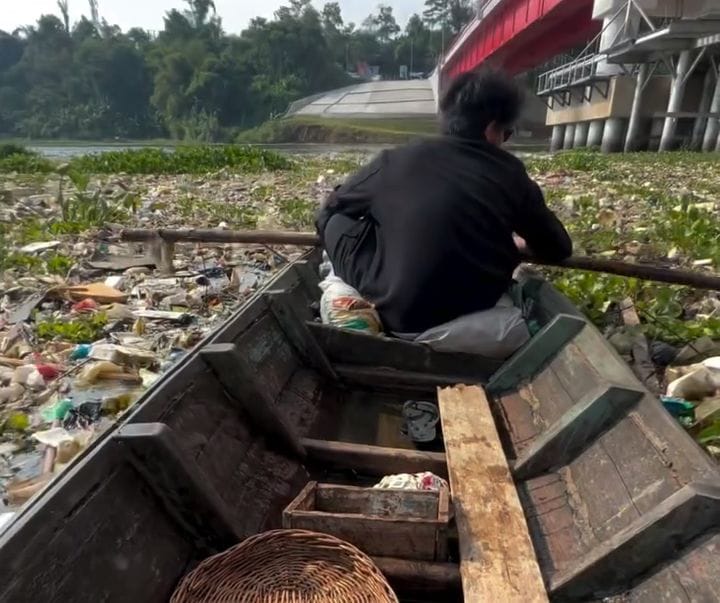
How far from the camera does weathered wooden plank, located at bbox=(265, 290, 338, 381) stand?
3.12m

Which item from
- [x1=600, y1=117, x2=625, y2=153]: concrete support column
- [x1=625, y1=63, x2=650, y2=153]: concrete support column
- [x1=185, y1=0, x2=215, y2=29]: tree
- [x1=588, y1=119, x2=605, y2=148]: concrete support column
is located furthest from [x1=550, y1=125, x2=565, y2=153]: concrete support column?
[x1=185, y1=0, x2=215, y2=29]: tree

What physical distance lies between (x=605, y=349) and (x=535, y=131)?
5393 cm

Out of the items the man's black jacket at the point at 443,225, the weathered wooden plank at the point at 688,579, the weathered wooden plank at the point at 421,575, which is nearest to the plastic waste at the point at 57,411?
the man's black jacket at the point at 443,225

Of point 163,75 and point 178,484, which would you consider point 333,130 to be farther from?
point 178,484

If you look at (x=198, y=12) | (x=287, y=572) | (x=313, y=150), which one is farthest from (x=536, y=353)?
(x=198, y=12)

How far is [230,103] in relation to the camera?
63.8m

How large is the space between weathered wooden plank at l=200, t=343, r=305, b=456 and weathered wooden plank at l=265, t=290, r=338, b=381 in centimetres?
71

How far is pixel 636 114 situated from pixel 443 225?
26120mm

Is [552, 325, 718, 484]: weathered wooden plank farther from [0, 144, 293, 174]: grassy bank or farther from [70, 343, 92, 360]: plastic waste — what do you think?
[0, 144, 293, 174]: grassy bank

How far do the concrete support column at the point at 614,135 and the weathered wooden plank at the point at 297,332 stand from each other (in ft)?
91.3

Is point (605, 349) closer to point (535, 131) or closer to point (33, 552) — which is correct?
point (33, 552)

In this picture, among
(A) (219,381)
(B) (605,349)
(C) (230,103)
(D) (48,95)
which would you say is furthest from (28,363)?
(D) (48,95)

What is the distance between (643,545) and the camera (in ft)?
5.57

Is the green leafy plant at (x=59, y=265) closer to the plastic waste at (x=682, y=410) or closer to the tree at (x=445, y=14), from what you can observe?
the plastic waste at (x=682, y=410)
